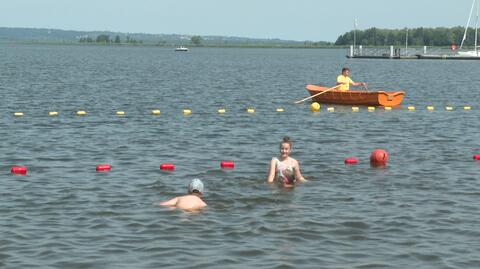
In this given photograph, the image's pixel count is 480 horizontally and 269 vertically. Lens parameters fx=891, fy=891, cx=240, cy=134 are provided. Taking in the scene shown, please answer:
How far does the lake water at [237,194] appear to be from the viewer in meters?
14.2

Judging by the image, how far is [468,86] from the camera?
66.8 metres

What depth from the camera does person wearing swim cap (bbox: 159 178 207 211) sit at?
17062 millimetres

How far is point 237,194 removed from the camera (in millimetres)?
18969

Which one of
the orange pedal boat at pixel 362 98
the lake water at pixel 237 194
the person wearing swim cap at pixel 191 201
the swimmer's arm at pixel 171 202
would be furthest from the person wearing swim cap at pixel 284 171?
the orange pedal boat at pixel 362 98

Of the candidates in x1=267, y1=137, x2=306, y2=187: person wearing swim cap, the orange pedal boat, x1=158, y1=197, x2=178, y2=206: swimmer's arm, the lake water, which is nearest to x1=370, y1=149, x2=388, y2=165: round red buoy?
the lake water

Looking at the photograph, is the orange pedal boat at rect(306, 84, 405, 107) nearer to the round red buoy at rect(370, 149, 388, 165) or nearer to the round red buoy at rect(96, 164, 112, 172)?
the round red buoy at rect(370, 149, 388, 165)

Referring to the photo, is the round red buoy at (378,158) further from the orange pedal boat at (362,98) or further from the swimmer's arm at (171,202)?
the orange pedal boat at (362,98)

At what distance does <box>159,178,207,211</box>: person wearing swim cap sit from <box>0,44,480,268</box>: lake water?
0.30 meters

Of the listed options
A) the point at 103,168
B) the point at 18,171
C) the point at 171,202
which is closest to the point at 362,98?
the point at 103,168

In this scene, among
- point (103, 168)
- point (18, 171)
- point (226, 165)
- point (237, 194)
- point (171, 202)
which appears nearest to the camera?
point (171, 202)

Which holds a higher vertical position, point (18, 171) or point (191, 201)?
point (191, 201)

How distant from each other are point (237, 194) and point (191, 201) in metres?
2.06

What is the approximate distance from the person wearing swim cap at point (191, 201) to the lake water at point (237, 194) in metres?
0.30

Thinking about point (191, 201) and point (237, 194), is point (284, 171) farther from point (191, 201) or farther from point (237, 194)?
point (191, 201)
